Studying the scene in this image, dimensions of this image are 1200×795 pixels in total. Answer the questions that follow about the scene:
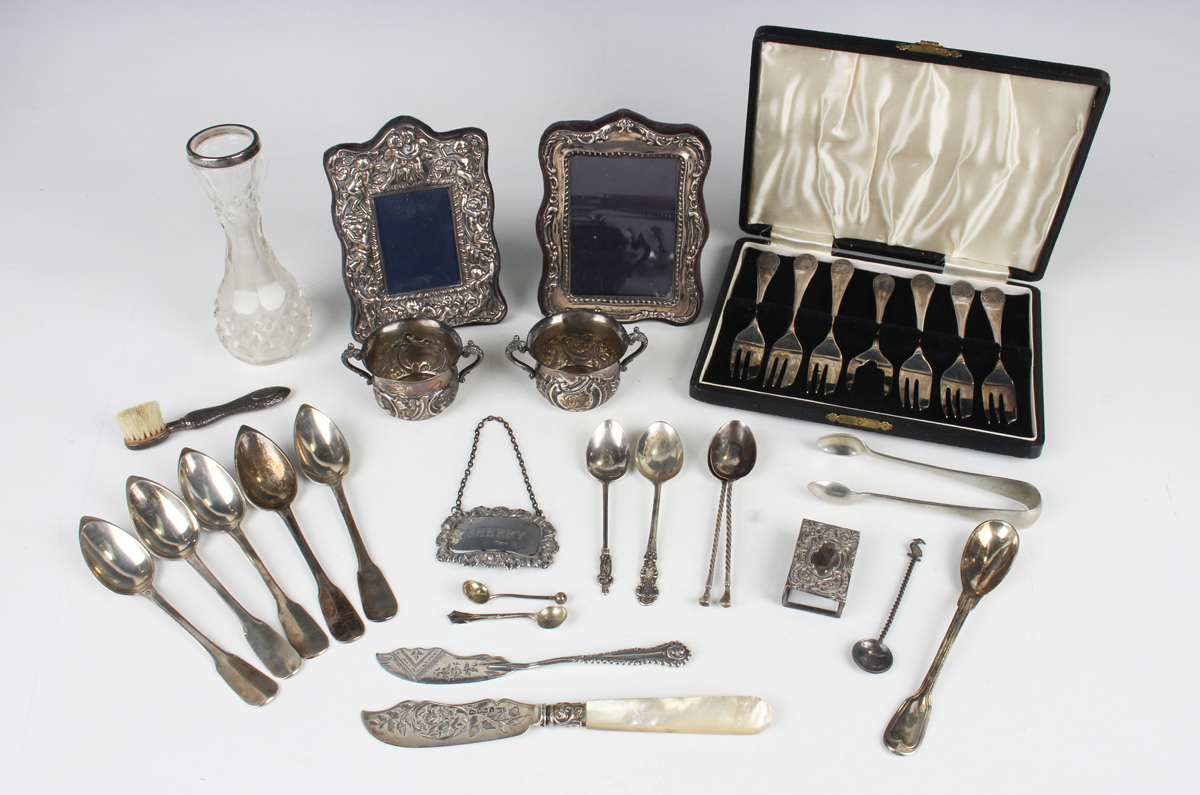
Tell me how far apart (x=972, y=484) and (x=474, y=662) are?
5.56 ft

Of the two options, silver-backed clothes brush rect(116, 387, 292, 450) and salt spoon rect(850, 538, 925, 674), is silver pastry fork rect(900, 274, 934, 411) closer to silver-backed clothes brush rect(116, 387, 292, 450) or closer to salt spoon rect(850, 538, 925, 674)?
salt spoon rect(850, 538, 925, 674)

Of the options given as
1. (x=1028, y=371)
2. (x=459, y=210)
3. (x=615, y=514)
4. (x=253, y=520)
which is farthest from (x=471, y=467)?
(x=1028, y=371)

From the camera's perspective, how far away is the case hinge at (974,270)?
3773 mm

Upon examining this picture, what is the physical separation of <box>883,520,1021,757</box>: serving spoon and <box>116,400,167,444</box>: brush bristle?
2502mm

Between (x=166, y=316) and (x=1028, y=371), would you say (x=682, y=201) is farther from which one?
(x=166, y=316)

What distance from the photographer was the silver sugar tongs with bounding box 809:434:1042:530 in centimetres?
298

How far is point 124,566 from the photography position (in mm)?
2834

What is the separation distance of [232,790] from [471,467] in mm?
1194

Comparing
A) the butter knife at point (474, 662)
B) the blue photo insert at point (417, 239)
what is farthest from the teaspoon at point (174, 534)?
the blue photo insert at point (417, 239)

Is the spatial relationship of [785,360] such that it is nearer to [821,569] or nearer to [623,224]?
[623,224]

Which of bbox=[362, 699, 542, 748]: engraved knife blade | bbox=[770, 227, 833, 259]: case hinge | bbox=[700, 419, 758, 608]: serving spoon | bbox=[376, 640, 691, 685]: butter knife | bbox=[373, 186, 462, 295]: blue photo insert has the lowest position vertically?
bbox=[362, 699, 542, 748]: engraved knife blade

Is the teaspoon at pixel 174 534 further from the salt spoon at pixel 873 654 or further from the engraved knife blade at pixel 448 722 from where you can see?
the salt spoon at pixel 873 654

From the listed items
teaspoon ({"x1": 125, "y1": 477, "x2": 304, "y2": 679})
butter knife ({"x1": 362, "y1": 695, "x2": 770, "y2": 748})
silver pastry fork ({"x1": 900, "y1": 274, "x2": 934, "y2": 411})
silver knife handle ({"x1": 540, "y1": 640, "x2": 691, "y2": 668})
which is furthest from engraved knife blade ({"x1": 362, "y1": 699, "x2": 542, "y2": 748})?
silver pastry fork ({"x1": 900, "y1": 274, "x2": 934, "y2": 411})

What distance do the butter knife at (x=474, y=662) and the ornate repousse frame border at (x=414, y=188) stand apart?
1.30 m
